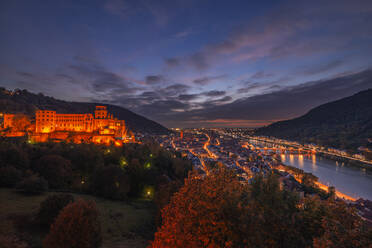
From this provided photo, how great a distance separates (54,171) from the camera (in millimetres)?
17844

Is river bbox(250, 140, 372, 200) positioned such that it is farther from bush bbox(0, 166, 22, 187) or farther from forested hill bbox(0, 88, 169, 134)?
forested hill bbox(0, 88, 169, 134)

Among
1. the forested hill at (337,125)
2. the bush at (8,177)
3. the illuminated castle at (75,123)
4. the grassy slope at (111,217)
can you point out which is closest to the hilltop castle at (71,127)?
the illuminated castle at (75,123)

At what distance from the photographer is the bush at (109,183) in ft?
57.8

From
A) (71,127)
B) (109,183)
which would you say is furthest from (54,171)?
(71,127)

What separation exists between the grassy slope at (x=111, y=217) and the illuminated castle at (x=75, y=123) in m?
29.5

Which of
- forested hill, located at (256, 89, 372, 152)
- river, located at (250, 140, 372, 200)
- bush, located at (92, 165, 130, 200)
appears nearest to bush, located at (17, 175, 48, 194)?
bush, located at (92, 165, 130, 200)

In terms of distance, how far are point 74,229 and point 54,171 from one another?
13973 millimetres

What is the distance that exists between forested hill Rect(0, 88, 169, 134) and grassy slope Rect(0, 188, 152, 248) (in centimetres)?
4935

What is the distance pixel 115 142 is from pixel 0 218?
31.5 meters

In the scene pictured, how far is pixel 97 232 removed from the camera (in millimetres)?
7488

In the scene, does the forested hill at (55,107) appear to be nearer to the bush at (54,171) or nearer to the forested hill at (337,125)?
the bush at (54,171)

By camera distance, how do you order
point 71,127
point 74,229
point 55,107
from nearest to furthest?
point 74,229 → point 71,127 → point 55,107

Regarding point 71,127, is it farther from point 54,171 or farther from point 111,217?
point 111,217

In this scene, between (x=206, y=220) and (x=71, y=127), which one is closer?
(x=206, y=220)
